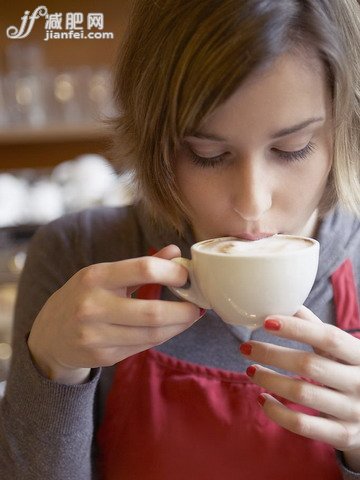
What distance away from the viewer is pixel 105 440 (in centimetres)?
115

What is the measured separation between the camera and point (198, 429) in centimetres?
107

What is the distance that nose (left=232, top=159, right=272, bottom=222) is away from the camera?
0.84 meters

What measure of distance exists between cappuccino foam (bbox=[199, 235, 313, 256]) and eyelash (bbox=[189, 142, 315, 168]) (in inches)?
4.3

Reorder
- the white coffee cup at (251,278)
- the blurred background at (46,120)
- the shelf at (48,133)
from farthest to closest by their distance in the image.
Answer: the shelf at (48,133)
the blurred background at (46,120)
the white coffee cup at (251,278)

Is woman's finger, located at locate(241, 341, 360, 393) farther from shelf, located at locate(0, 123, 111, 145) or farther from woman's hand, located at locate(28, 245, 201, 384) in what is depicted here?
shelf, located at locate(0, 123, 111, 145)

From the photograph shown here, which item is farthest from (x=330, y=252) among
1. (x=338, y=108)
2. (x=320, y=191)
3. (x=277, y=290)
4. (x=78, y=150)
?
(x=78, y=150)

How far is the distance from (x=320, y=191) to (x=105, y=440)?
0.56 meters

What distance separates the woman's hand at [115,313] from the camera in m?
0.76

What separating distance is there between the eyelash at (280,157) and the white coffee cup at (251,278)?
13cm

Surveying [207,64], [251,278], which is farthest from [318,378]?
[207,64]

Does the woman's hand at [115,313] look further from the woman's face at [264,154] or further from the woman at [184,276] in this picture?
the woman's face at [264,154]

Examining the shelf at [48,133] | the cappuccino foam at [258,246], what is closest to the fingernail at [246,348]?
the cappuccino foam at [258,246]

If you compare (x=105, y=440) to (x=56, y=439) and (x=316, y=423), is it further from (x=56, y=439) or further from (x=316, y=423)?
(x=316, y=423)

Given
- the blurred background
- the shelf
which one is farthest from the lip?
the shelf
